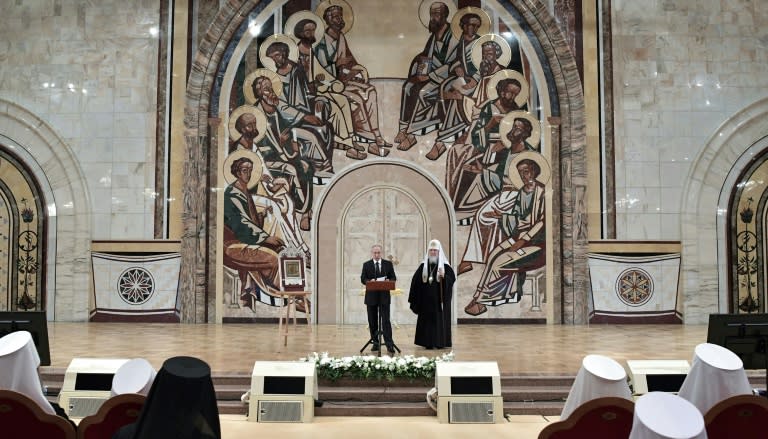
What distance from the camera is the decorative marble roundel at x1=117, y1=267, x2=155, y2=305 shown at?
14.5 meters

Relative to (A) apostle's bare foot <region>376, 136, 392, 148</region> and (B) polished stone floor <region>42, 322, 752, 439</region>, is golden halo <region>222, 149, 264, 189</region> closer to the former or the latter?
(A) apostle's bare foot <region>376, 136, 392, 148</region>

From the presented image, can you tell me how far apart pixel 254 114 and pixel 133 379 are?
11.1m

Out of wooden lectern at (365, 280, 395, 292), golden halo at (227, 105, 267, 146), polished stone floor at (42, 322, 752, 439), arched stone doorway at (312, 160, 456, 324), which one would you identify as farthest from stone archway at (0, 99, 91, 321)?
wooden lectern at (365, 280, 395, 292)

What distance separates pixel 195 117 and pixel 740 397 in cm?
1280

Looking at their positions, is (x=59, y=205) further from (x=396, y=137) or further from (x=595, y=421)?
(x=595, y=421)

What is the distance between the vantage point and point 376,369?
300 inches

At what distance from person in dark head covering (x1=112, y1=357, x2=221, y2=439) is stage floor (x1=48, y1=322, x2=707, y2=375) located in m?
5.64

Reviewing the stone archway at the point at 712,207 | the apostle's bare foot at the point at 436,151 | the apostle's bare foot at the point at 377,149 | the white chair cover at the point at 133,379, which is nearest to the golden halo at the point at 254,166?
the apostle's bare foot at the point at 377,149

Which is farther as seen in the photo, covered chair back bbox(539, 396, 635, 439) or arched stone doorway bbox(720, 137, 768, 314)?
arched stone doorway bbox(720, 137, 768, 314)

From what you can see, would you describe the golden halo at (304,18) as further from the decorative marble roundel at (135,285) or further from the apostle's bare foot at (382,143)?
the decorative marble roundel at (135,285)

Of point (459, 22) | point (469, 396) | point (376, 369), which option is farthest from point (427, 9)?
point (469, 396)

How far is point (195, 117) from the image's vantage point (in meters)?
14.8

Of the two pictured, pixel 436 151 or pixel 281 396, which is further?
pixel 436 151

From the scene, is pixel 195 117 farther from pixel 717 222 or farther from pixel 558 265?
pixel 717 222
